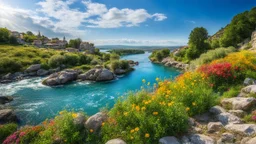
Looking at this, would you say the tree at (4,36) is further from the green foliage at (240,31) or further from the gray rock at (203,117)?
the gray rock at (203,117)

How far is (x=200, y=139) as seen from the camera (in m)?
4.55

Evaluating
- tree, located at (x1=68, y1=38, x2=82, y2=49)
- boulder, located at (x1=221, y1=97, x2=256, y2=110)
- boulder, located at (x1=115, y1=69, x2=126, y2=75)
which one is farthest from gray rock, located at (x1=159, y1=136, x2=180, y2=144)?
tree, located at (x1=68, y1=38, x2=82, y2=49)

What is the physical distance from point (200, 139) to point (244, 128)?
137cm

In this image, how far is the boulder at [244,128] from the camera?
452 cm

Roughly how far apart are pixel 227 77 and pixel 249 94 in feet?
8.60

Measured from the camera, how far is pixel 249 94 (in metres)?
6.93

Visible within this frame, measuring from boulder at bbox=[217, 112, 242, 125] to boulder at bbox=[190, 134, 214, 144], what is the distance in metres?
1.27

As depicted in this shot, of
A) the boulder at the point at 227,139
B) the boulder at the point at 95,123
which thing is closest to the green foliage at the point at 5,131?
the boulder at the point at 95,123

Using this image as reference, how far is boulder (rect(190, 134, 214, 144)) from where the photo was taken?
444 cm

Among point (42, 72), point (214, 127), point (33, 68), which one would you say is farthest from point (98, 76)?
point (214, 127)

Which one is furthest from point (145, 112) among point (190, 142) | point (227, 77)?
point (227, 77)

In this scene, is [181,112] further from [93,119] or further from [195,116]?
[93,119]

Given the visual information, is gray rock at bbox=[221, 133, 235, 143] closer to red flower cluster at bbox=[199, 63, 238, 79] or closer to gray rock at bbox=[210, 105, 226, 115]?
gray rock at bbox=[210, 105, 226, 115]

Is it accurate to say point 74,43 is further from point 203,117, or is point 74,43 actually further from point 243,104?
point 243,104
